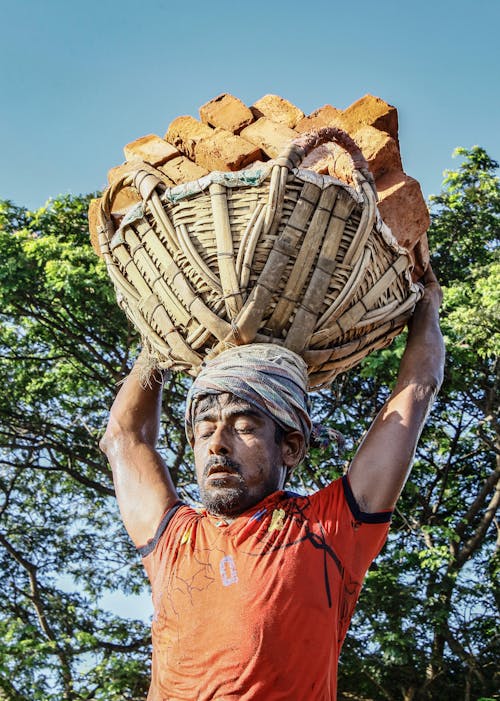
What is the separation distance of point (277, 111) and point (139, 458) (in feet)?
4.31

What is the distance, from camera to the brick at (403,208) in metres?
2.75

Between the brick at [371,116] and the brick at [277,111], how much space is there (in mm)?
175

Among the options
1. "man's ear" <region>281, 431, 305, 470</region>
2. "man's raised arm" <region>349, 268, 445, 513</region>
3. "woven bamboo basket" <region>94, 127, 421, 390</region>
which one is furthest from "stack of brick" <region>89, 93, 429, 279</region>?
"man's ear" <region>281, 431, 305, 470</region>

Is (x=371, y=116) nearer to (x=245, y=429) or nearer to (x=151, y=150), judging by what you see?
(x=151, y=150)

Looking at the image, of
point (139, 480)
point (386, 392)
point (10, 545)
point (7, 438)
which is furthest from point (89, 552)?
point (139, 480)

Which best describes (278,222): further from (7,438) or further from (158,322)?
(7,438)

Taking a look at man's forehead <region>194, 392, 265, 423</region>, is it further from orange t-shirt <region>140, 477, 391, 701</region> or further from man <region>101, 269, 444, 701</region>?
orange t-shirt <region>140, 477, 391, 701</region>

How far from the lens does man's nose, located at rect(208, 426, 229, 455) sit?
230cm

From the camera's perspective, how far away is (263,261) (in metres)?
2.39

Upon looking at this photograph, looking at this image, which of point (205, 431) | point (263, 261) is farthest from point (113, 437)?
point (263, 261)

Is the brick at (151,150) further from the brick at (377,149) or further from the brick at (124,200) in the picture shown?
the brick at (377,149)

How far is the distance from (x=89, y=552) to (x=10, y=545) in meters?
1.10

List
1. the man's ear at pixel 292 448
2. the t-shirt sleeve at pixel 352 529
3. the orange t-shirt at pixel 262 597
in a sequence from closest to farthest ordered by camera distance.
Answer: the orange t-shirt at pixel 262 597 < the t-shirt sleeve at pixel 352 529 < the man's ear at pixel 292 448

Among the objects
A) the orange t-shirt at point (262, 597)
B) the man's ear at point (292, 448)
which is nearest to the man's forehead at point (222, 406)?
the man's ear at point (292, 448)
